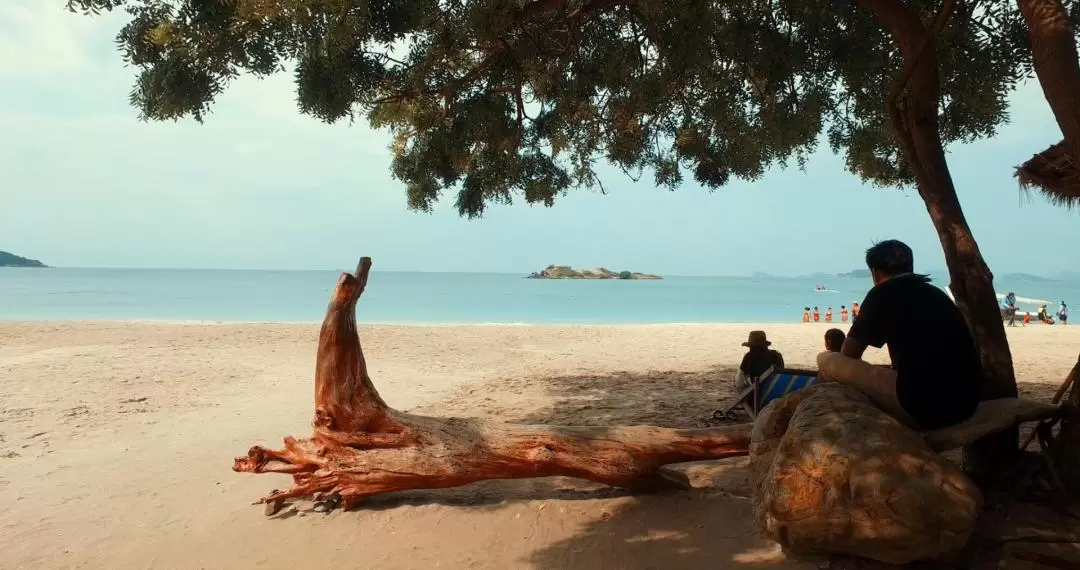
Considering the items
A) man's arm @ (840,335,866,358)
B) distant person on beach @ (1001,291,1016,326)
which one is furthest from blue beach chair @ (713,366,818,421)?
distant person on beach @ (1001,291,1016,326)

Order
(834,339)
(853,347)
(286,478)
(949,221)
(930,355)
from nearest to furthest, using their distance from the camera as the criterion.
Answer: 1. (930,355)
2. (853,347)
3. (949,221)
4. (834,339)
5. (286,478)

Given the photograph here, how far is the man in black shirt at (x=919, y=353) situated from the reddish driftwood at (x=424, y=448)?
4.52 feet

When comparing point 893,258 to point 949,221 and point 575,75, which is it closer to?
point 949,221

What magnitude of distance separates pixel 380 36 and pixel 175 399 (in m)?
6.62

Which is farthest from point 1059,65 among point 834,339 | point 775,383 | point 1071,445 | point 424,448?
point 424,448

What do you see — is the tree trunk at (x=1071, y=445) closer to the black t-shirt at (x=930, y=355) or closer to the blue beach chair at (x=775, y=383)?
the black t-shirt at (x=930, y=355)

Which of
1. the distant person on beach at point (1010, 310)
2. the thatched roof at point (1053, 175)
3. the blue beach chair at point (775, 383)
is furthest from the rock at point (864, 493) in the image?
the distant person on beach at point (1010, 310)

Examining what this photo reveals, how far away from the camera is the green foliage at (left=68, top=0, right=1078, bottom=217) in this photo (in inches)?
179

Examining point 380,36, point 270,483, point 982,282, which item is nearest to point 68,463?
point 270,483

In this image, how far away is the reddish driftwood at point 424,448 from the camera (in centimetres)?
421

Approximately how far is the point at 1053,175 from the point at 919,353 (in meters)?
2.96

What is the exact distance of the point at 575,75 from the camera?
7117 mm

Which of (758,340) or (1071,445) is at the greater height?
(758,340)

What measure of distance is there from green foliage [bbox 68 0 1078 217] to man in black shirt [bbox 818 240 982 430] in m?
3.52
